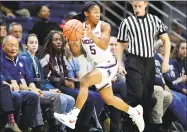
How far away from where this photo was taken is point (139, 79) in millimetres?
8844

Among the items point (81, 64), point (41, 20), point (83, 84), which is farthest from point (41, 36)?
point (83, 84)

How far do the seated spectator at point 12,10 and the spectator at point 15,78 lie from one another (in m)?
3.79

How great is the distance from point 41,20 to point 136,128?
3417mm

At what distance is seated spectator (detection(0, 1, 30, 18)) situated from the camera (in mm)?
12868

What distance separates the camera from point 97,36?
845 cm

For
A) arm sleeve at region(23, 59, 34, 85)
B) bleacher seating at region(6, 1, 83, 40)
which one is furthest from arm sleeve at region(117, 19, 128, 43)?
bleacher seating at region(6, 1, 83, 40)

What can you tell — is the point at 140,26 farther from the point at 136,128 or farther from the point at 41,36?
the point at 41,36

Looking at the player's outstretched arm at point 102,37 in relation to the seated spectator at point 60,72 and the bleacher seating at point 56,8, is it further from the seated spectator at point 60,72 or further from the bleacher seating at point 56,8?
the bleacher seating at point 56,8

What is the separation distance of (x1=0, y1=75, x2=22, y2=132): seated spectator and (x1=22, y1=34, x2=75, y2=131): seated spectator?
2.24 ft

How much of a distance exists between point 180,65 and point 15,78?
3.31 meters

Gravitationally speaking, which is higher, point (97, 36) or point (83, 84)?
point (97, 36)

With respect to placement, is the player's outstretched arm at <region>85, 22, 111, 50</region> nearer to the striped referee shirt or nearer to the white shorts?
the white shorts

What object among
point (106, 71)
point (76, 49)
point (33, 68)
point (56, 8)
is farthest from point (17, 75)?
point (56, 8)

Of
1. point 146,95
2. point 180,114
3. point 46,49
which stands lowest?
point 180,114
